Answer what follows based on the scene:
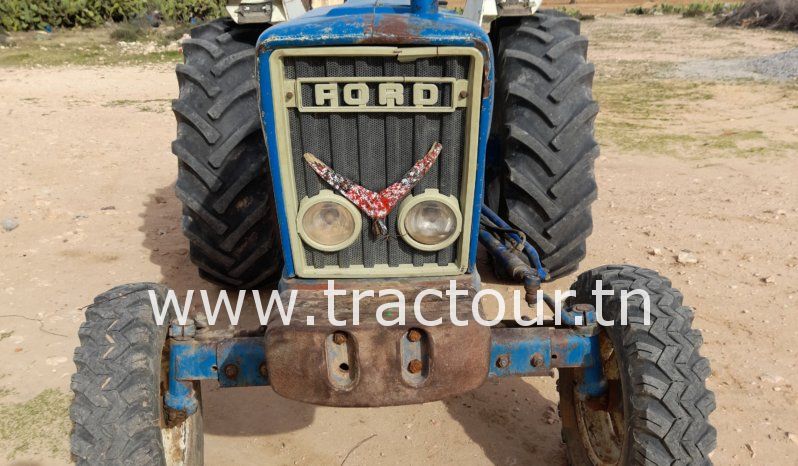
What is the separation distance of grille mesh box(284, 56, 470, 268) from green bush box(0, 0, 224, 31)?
20.3 meters

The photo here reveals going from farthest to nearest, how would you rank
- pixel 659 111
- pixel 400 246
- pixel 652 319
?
pixel 659 111
pixel 400 246
pixel 652 319

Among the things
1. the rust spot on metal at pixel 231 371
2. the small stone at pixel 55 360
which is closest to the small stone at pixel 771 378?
the rust spot on metal at pixel 231 371

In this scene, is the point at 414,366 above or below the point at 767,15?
above

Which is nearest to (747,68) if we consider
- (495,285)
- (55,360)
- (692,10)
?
(495,285)

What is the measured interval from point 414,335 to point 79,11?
71.4ft

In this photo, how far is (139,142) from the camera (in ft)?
27.3

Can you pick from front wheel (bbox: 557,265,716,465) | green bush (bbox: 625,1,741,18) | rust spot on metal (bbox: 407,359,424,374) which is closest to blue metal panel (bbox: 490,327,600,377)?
front wheel (bbox: 557,265,716,465)

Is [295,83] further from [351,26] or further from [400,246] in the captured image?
[400,246]

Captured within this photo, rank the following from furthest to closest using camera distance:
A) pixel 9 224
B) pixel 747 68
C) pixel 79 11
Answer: pixel 79 11, pixel 747 68, pixel 9 224

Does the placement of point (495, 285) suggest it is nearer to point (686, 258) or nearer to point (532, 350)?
point (686, 258)

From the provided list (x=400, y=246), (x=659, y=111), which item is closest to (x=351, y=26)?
(x=400, y=246)

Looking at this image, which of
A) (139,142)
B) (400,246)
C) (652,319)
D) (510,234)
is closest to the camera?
(652,319)

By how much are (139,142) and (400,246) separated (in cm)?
662

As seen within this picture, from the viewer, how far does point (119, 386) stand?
2230mm
